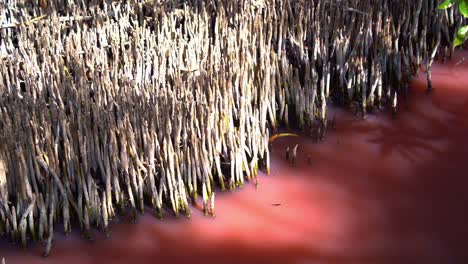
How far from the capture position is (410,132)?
2480 millimetres

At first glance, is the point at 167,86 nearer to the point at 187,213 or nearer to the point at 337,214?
the point at 187,213

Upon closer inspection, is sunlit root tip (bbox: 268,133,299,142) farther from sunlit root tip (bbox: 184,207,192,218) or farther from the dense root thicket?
sunlit root tip (bbox: 184,207,192,218)

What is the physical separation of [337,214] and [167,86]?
28.1 inches

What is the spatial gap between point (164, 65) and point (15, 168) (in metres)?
0.71

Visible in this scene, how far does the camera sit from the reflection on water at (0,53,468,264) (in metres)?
1.90

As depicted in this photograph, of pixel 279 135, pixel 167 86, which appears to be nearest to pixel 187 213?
pixel 167 86

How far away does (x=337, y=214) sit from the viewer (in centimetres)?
206

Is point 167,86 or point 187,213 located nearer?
point 187,213

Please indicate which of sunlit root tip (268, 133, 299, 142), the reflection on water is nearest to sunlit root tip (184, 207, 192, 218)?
the reflection on water

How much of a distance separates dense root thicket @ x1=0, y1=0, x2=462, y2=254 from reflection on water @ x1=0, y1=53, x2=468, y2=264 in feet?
0.24

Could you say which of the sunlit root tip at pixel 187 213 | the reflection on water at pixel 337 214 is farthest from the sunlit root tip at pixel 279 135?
the sunlit root tip at pixel 187 213

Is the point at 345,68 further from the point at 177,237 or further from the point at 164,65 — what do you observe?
the point at 177,237

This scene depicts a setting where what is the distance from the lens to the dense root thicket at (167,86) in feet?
6.37

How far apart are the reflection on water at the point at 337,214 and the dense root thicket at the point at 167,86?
0.24 ft
